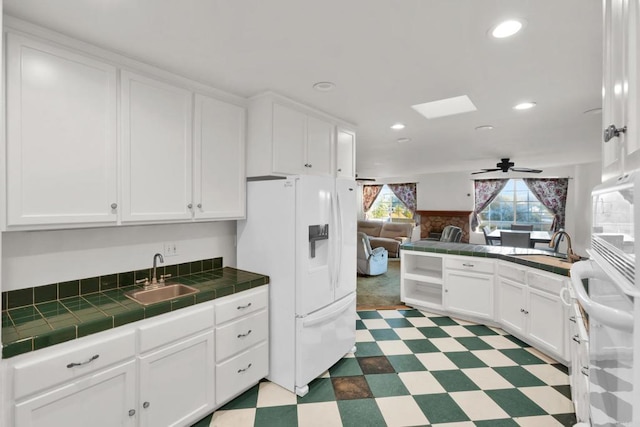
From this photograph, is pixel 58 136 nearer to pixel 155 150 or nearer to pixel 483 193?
pixel 155 150

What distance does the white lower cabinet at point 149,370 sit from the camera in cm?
135

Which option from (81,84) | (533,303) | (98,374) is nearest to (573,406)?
(533,303)

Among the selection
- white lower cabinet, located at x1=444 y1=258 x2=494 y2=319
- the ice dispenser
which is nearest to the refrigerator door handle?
the ice dispenser

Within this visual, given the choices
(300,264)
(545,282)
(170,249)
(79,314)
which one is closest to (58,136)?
(79,314)

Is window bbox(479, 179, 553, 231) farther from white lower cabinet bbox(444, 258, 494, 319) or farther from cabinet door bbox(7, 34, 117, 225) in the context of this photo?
cabinet door bbox(7, 34, 117, 225)

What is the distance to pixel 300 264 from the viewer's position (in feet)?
7.54

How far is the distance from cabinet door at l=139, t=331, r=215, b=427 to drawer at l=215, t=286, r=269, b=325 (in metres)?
0.15

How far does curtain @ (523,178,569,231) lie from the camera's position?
280 inches

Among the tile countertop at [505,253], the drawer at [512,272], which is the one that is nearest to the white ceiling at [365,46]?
the tile countertop at [505,253]

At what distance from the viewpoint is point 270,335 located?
247 centimetres

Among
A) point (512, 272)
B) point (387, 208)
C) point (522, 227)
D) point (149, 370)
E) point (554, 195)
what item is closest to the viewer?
point (149, 370)

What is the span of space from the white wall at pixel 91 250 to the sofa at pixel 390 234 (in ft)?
20.2

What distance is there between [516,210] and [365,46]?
786 cm

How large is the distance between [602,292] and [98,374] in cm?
201
